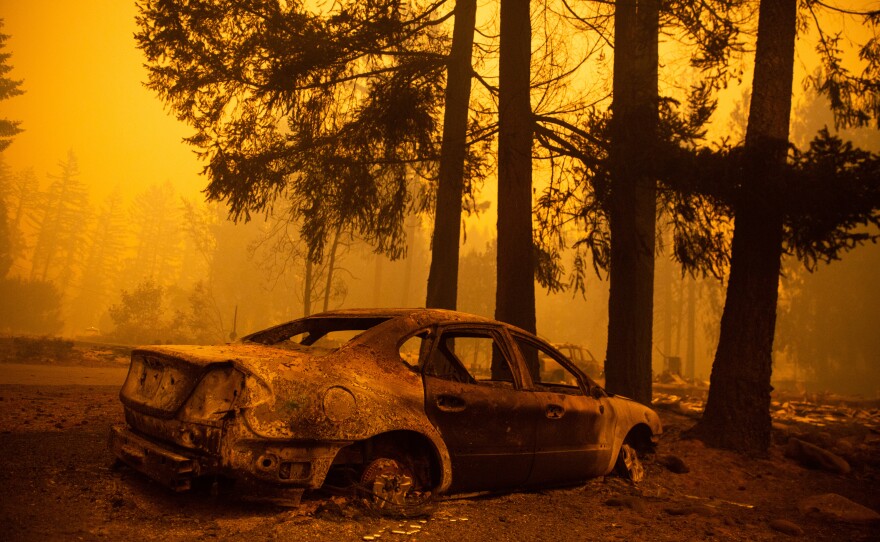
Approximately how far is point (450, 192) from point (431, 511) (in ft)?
25.8

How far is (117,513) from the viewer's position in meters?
3.60

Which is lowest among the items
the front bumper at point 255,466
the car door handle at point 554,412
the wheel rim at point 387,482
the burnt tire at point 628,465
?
the burnt tire at point 628,465

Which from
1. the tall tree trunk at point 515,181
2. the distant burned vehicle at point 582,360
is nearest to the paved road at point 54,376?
the tall tree trunk at point 515,181

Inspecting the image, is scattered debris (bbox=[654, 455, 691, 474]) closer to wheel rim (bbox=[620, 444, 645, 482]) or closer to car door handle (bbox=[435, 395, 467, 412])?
wheel rim (bbox=[620, 444, 645, 482])

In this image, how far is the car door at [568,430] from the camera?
490cm

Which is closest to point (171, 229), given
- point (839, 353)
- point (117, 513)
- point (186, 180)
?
point (186, 180)

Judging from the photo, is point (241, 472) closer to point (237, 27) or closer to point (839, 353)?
point (237, 27)

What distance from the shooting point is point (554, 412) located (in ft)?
16.4

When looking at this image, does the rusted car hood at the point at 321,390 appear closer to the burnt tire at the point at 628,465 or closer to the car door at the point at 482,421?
the car door at the point at 482,421

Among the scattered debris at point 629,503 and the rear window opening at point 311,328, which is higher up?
the rear window opening at point 311,328

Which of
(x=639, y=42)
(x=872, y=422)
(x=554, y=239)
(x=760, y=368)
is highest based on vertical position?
(x=639, y=42)

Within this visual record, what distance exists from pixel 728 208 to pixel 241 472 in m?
7.61

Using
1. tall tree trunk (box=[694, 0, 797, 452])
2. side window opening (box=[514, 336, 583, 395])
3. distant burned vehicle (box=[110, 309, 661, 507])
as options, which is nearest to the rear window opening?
distant burned vehicle (box=[110, 309, 661, 507])

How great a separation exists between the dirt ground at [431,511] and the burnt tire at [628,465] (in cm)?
9
